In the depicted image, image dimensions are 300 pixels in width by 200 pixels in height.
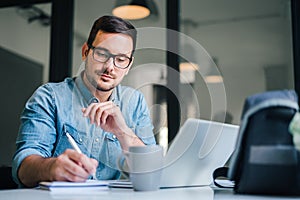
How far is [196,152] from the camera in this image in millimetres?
1131

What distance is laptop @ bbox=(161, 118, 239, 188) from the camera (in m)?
1.09

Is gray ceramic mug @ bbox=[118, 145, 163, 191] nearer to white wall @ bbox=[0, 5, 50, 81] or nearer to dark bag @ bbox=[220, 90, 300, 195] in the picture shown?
dark bag @ bbox=[220, 90, 300, 195]

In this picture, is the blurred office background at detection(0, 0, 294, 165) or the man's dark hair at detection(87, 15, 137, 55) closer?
the man's dark hair at detection(87, 15, 137, 55)

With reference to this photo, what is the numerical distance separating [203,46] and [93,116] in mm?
2606

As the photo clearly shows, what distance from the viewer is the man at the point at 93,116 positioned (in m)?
1.31

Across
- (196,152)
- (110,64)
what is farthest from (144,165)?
(110,64)

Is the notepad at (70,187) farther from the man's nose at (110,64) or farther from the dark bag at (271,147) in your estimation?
the man's nose at (110,64)

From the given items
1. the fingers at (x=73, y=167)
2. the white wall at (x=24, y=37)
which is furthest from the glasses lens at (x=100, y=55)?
the white wall at (x=24, y=37)

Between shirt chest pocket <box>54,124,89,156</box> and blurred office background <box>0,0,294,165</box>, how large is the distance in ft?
5.50

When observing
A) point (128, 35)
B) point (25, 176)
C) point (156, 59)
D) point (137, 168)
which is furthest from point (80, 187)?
point (156, 59)

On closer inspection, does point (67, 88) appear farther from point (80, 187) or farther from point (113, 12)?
point (113, 12)

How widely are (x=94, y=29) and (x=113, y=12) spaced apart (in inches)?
81.4

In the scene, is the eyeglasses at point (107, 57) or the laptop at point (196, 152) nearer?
the laptop at point (196, 152)

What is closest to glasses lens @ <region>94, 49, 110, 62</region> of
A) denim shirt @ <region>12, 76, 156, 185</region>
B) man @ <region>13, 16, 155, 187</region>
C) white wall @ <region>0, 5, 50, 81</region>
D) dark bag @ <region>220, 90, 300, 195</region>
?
man @ <region>13, 16, 155, 187</region>
